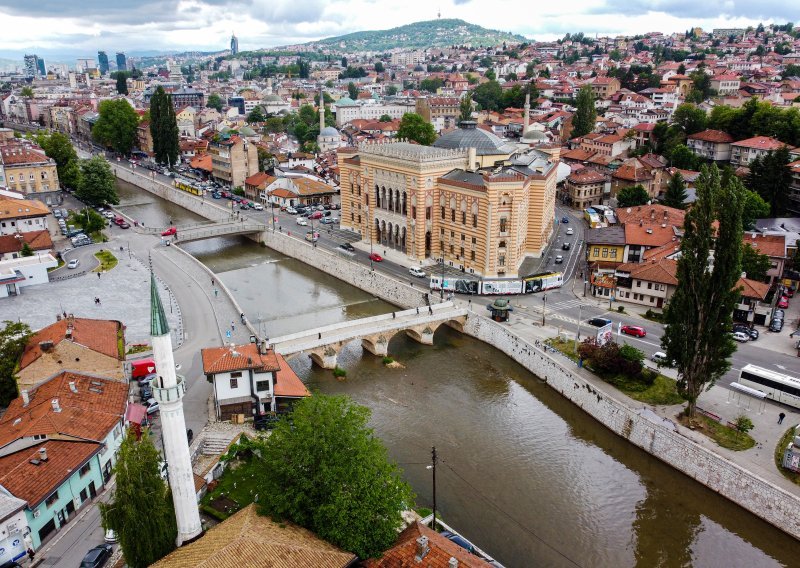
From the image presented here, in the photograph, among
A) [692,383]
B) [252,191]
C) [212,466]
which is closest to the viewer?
[212,466]

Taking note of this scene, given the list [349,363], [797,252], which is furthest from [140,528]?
[797,252]

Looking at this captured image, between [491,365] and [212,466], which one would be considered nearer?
[212,466]

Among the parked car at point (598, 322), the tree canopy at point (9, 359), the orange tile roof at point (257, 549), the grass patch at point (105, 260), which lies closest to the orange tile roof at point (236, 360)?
the tree canopy at point (9, 359)

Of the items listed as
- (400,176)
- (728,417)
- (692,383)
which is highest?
(400,176)

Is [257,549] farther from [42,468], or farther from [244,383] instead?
[244,383]

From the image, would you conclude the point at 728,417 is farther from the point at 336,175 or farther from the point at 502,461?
the point at 336,175

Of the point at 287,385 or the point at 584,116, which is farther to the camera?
the point at 584,116

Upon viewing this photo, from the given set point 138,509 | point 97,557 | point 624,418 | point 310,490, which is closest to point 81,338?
point 97,557
